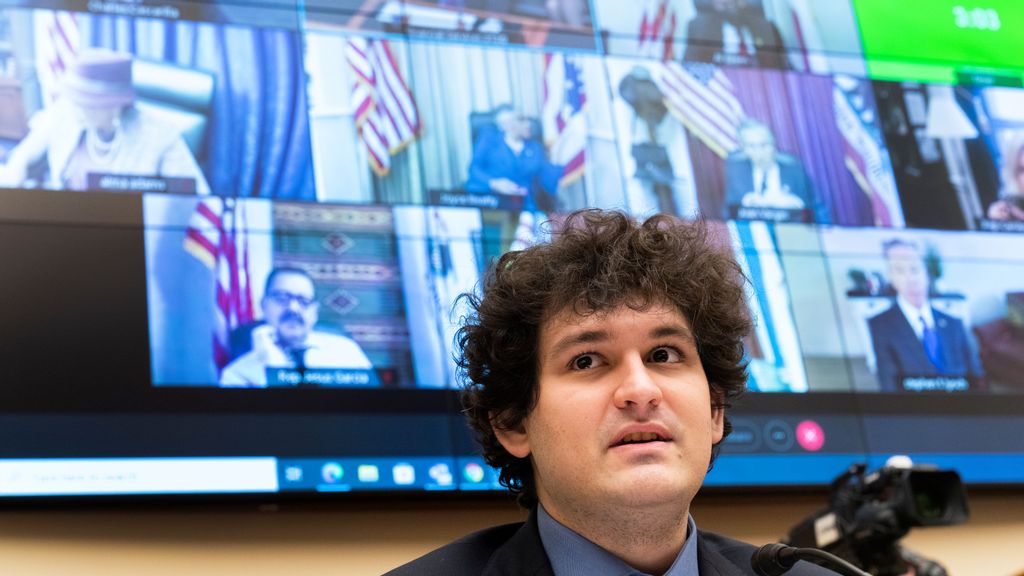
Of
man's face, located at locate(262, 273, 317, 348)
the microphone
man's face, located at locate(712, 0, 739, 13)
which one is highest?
man's face, located at locate(712, 0, 739, 13)

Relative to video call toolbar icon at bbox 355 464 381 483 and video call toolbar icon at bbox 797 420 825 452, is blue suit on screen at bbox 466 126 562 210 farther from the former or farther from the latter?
video call toolbar icon at bbox 797 420 825 452

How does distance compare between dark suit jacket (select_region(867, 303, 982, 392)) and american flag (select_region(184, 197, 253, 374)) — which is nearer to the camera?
american flag (select_region(184, 197, 253, 374))

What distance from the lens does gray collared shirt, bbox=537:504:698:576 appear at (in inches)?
67.7

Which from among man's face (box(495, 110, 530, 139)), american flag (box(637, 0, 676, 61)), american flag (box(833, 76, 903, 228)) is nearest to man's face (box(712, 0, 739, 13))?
american flag (box(637, 0, 676, 61))

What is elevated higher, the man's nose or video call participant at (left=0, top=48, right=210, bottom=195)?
video call participant at (left=0, top=48, right=210, bottom=195)

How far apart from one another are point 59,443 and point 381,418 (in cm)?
68

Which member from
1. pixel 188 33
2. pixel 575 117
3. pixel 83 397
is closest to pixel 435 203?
pixel 575 117

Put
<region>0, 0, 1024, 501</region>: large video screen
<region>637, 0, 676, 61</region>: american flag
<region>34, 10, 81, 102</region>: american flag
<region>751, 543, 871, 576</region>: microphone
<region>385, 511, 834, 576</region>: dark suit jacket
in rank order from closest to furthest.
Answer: <region>751, 543, 871, 576</region>: microphone
<region>385, 511, 834, 576</region>: dark suit jacket
<region>0, 0, 1024, 501</region>: large video screen
<region>34, 10, 81, 102</region>: american flag
<region>637, 0, 676, 61</region>: american flag

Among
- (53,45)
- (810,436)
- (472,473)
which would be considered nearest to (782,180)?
(810,436)

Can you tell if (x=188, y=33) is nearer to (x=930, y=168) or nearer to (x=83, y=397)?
(x=83, y=397)

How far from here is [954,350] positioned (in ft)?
11.1

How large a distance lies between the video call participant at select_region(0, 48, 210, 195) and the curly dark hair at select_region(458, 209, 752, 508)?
3.97 ft

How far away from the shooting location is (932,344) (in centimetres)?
337

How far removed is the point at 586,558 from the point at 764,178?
189 cm
